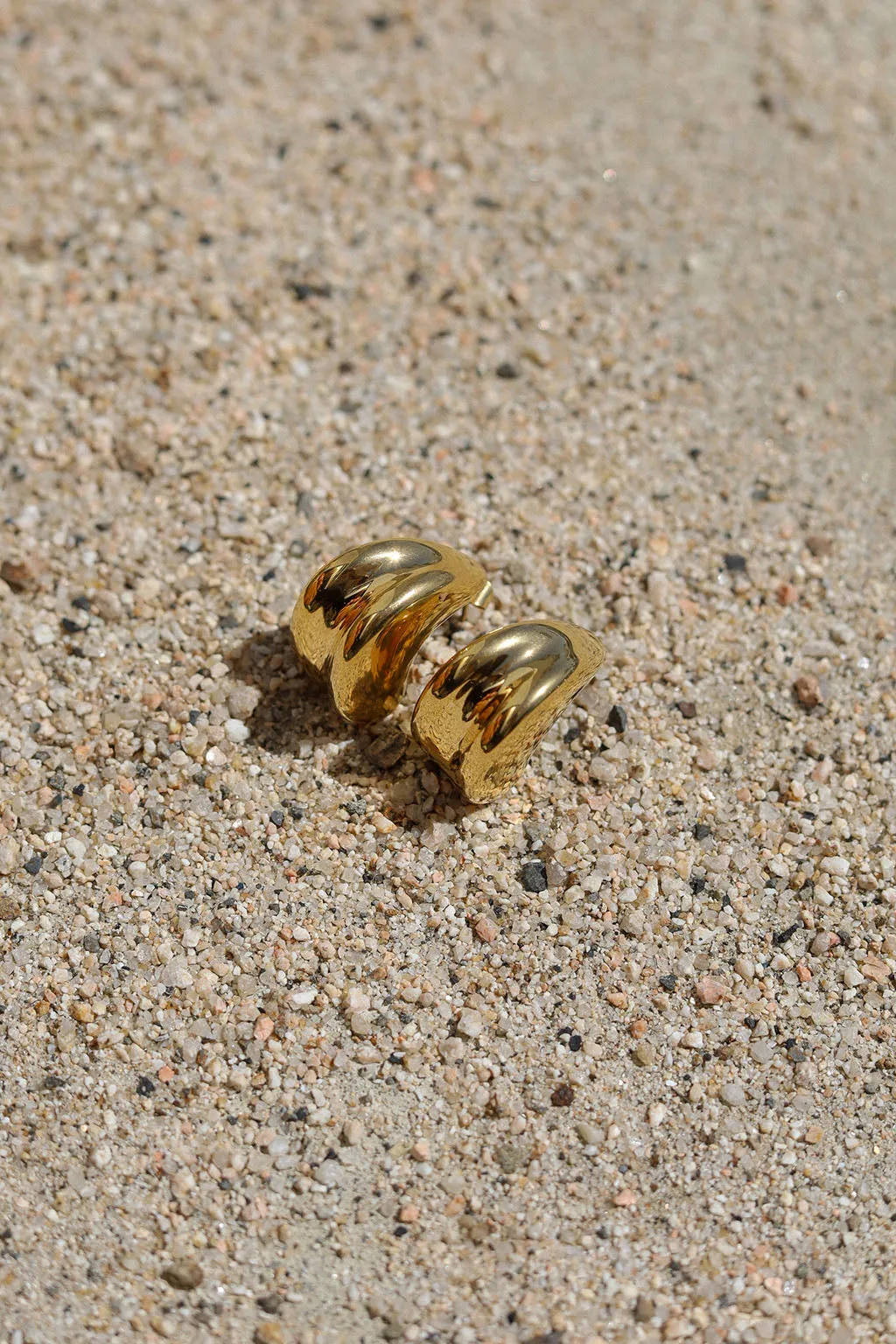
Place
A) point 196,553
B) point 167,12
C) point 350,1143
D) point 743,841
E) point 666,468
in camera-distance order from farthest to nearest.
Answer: point 167,12 < point 666,468 < point 196,553 < point 743,841 < point 350,1143

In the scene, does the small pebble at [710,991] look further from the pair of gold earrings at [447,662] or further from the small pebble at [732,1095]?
the pair of gold earrings at [447,662]

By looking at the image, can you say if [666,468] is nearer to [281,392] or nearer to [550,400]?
[550,400]

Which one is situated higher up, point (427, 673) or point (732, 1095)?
point (427, 673)

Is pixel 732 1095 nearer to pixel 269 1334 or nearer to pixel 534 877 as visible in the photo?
pixel 534 877

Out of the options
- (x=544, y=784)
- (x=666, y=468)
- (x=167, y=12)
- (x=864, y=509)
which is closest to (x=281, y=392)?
(x=666, y=468)

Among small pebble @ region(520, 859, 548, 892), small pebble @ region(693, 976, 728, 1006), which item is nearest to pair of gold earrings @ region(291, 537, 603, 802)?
small pebble @ region(520, 859, 548, 892)

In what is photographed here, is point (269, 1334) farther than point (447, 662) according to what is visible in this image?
No

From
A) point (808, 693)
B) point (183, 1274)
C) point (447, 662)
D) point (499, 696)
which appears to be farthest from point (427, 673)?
point (183, 1274)
